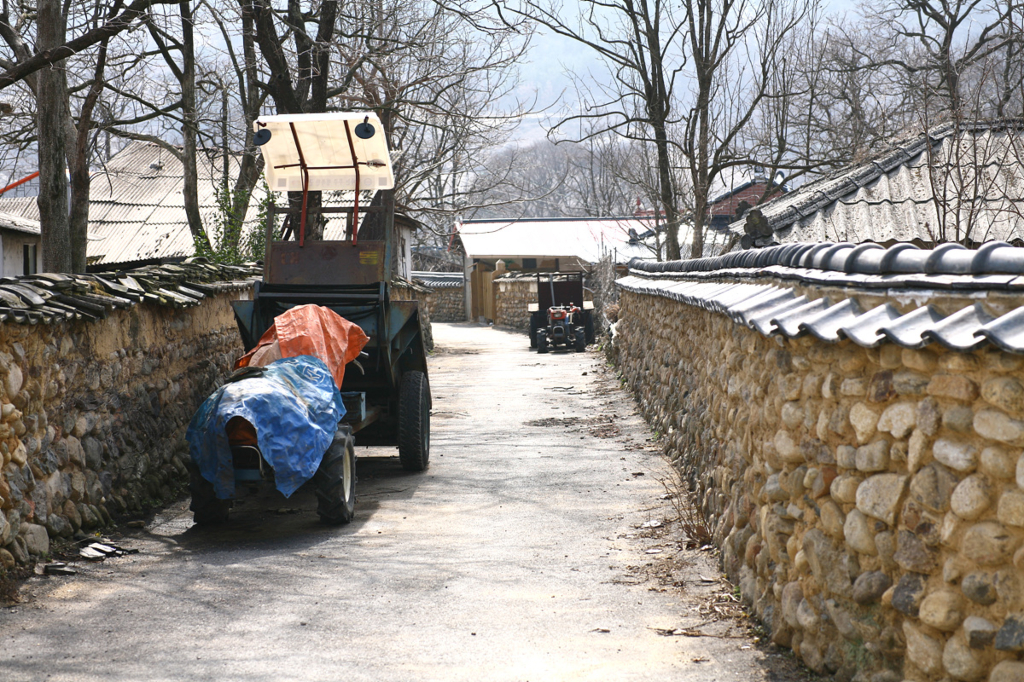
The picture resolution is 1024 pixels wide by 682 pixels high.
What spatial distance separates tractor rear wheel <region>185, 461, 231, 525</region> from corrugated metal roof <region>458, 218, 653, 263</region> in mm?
31138

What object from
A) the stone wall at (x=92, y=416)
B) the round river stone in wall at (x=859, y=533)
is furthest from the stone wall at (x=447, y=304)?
the round river stone in wall at (x=859, y=533)

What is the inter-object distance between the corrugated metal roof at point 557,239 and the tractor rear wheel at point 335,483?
101 feet

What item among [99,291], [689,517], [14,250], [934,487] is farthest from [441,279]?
[934,487]

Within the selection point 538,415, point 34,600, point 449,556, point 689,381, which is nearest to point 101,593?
point 34,600

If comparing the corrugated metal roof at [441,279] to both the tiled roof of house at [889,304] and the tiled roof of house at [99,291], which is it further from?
the tiled roof of house at [889,304]

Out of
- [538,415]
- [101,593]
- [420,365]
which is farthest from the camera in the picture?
[538,415]

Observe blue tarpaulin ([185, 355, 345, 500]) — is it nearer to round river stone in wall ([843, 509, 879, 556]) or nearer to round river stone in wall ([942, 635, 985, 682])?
round river stone in wall ([843, 509, 879, 556])

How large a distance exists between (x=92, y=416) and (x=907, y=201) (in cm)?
945

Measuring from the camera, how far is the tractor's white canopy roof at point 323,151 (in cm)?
905

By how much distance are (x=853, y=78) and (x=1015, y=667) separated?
24583 millimetres

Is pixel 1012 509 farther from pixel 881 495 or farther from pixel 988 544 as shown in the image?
pixel 881 495

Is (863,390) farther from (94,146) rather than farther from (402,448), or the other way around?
(94,146)

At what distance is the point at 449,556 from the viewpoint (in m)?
6.14

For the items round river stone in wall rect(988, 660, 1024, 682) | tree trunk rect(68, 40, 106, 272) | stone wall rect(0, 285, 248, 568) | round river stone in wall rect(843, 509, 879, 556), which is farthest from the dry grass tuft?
tree trunk rect(68, 40, 106, 272)
